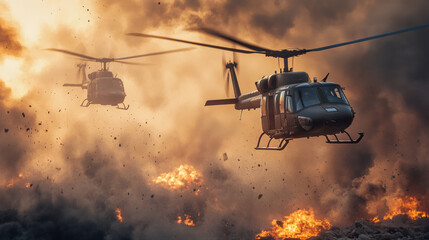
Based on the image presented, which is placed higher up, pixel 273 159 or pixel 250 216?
pixel 273 159

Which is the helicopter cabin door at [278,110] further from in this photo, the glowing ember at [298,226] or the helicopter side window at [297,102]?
the glowing ember at [298,226]

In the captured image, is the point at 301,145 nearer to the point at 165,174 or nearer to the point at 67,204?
the point at 165,174

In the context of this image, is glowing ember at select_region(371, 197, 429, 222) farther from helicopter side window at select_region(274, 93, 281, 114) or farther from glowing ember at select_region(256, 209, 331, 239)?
helicopter side window at select_region(274, 93, 281, 114)

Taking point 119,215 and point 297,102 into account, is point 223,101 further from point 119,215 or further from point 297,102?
point 119,215

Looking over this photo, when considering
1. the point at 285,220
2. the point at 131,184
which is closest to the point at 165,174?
the point at 131,184

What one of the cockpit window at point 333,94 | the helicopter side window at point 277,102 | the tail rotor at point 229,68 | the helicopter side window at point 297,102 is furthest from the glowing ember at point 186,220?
the cockpit window at point 333,94

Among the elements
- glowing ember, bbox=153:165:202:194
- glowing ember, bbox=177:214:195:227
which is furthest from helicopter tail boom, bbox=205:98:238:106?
glowing ember, bbox=177:214:195:227

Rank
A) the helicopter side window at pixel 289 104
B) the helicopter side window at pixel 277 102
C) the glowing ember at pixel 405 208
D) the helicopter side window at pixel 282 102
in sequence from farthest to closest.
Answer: the glowing ember at pixel 405 208, the helicopter side window at pixel 277 102, the helicopter side window at pixel 282 102, the helicopter side window at pixel 289 104
